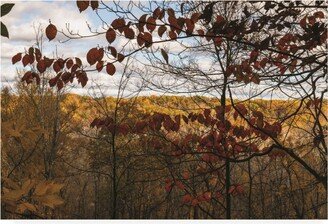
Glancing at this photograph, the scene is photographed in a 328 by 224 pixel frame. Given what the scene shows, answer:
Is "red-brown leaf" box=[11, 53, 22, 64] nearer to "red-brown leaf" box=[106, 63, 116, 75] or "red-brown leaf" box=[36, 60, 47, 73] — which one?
"red-brown leaf" box=[36, 60, 47, 73]

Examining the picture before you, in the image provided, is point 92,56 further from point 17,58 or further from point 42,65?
point 17,58

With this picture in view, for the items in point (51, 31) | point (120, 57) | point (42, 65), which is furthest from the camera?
point (42, 65)

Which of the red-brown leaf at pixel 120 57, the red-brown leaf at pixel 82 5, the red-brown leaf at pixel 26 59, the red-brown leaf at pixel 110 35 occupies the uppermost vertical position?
the red-brown leaf at pixel 82 5

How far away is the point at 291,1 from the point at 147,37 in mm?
1597

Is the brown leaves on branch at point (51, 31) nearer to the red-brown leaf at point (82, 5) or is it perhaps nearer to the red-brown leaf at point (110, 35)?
the red-brown leaf at point (82, 5)

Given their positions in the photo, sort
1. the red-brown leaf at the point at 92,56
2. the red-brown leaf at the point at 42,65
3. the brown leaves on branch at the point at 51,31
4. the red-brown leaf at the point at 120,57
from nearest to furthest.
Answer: the red-brown leaf at the point at 120,57
the red-brown leaf at the point at 92,56
the brown leaves on branch at the point at 51,31
the red-brown leaf at the point at 42,65

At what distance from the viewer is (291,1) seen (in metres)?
4.22

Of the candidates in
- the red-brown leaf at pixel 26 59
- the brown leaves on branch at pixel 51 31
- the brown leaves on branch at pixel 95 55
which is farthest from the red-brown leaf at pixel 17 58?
the brown leaves on branch at pixel 95 55

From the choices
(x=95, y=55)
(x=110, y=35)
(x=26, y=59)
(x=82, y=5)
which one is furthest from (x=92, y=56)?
(x=26, y=59)

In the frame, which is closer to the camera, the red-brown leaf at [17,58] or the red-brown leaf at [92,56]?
the red-brown leaf at [92,56]

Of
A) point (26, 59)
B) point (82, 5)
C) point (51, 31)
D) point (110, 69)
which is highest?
point (82, 5)

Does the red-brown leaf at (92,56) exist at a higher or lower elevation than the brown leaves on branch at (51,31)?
lower

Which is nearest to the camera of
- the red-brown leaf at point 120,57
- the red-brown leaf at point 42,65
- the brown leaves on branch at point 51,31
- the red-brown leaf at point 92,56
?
the red-brown leaf at point 120,57

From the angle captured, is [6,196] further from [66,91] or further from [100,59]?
[66,91]
